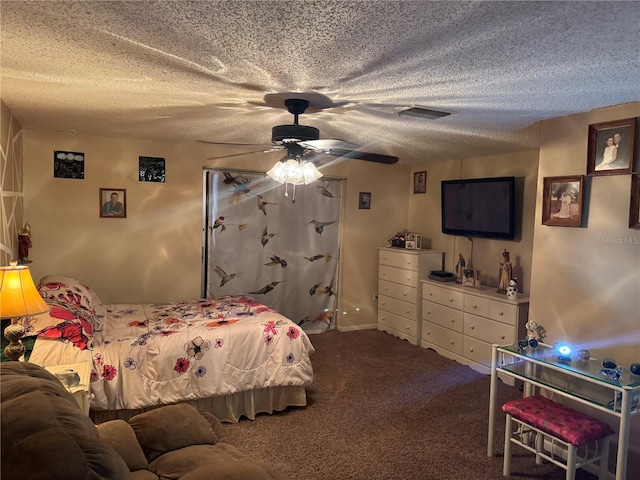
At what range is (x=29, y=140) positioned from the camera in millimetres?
3977

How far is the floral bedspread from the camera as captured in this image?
9.29 ft

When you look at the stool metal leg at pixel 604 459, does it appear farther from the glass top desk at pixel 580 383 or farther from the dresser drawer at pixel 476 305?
the dresser drawer at pixel 476 305

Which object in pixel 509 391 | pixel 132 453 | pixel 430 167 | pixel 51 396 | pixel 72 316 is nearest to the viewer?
pixel 51 396

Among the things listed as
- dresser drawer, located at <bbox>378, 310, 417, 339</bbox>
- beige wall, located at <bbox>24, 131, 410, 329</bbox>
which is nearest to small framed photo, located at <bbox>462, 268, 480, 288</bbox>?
dresser drawer, located at <bbox>378, 310, 417, 339</bbox>

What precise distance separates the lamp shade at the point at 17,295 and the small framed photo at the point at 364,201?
3975 mm

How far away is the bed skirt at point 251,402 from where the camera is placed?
3.21m

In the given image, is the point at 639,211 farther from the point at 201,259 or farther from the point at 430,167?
the point at 201,259

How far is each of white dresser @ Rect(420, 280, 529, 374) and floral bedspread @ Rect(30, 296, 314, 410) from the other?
1884 mm

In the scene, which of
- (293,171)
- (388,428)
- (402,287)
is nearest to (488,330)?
(402,287)

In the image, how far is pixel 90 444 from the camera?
46.1 inches

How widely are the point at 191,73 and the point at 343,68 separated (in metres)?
0.74

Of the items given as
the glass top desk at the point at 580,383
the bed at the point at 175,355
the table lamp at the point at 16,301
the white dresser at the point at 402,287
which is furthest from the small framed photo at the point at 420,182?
the table lamp at the point at 16,301

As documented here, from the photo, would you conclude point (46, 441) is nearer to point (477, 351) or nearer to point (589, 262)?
point (589, 262)

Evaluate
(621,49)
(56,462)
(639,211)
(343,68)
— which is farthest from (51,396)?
(639,211)
